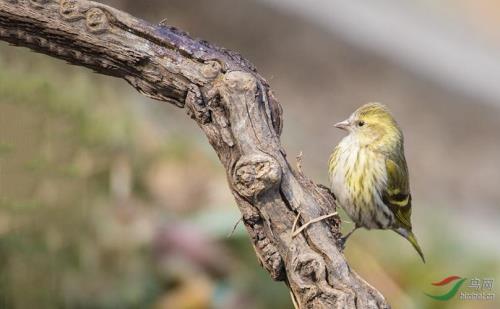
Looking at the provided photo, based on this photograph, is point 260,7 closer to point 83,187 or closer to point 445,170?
point 445,170

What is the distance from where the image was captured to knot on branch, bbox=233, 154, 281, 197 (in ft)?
5.74

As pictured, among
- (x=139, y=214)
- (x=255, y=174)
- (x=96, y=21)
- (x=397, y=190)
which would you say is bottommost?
(x=255, y=174)

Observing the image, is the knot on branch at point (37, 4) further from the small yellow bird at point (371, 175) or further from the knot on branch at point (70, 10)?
the small yellow bird at point (371, 175)

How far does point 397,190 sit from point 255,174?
2.00ft

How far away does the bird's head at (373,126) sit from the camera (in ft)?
6.91

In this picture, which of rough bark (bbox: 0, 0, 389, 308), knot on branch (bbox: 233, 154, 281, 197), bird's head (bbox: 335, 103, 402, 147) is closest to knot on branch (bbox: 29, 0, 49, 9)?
rough bark (bbox: 0, 0, 389, 308)

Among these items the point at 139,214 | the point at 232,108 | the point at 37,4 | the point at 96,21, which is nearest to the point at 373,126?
the point at 232,108

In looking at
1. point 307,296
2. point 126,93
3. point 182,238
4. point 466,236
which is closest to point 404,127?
point 466,236

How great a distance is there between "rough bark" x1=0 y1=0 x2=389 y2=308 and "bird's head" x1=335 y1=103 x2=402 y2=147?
0.33 m

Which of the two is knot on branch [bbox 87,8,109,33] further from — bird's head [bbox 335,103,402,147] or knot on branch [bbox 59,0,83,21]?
bird's head [bbox 335,103,402,147]

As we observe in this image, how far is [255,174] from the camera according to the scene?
69.0 inches

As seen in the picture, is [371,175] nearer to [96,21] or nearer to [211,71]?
[211,71]

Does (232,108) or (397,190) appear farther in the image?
(397,190)

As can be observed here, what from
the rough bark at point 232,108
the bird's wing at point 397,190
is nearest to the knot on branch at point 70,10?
the rough bark at point 232,108
